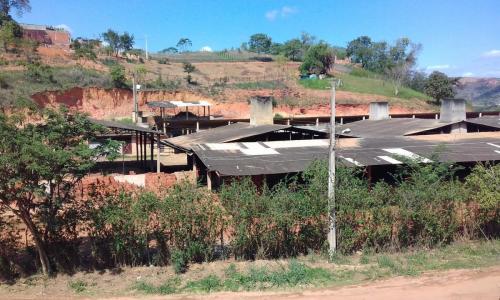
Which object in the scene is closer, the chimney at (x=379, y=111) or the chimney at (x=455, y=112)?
the chimney at (x=455, y=112)

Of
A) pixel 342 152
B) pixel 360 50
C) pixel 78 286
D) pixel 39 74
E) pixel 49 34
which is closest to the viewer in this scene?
pixel 78 286

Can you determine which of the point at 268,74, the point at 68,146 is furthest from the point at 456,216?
the point at 268,74

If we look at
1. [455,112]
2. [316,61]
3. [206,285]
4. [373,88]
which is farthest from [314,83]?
[206,285]

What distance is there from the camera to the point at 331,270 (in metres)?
9.95

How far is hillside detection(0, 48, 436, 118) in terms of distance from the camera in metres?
42.9

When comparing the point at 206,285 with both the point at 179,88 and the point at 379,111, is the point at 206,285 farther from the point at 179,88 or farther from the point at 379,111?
the point at 179,88

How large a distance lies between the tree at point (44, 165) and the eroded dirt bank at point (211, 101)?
31.7m

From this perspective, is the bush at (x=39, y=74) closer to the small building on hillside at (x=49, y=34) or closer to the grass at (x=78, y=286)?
the small building on hillside at (x=49, y=34)

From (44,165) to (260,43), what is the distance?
101296 millimetres

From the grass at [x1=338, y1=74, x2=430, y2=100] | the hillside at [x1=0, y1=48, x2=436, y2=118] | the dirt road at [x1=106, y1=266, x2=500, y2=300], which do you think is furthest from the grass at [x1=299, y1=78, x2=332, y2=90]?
the dirt road at [x1=106, y1=266, x2=500, y2=300]

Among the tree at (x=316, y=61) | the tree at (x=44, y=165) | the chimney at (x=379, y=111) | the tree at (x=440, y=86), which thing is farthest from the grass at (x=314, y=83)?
the tree at (x=44, y=165)

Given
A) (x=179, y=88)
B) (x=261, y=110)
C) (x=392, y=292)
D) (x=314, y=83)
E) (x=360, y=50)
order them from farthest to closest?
1. (x=360, y=50)
2. (x=314, y=83)
3. (x=179, y=88)
4. (x=261, y=110)
5. (x=392, y=292)

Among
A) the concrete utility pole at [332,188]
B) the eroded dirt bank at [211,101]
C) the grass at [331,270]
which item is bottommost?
the grass at [331,270]

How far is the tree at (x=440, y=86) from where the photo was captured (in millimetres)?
57597
